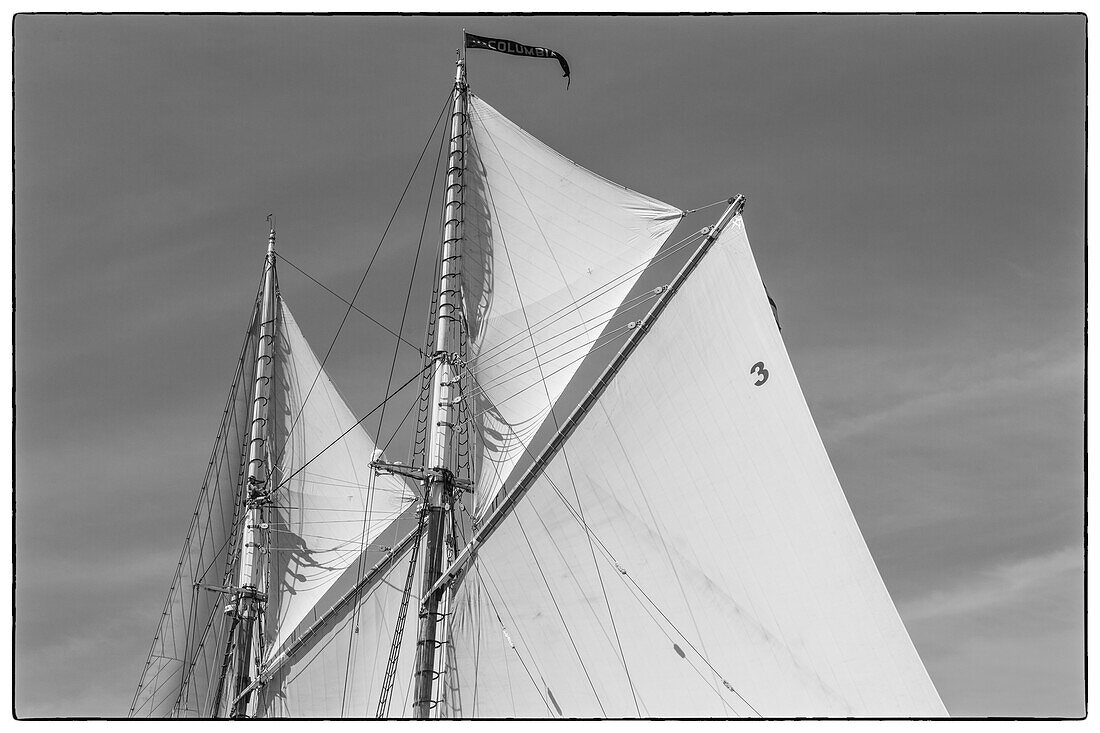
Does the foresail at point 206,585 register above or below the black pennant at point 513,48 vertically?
below

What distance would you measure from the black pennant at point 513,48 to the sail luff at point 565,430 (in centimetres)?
416

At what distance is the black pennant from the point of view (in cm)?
1930

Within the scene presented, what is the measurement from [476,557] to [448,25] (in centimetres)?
849

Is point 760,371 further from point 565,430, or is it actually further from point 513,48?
point 513,48

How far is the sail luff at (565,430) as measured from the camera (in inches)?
876

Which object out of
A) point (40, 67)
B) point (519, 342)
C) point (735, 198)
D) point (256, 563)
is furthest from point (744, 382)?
point (256, 563)

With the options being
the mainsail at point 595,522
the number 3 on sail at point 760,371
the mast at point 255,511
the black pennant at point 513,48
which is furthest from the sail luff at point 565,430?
the mast at point 255,511

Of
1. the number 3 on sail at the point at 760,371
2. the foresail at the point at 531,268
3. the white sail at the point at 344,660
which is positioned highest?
the foresail at the point at 531,268

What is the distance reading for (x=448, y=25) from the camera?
62.5ft

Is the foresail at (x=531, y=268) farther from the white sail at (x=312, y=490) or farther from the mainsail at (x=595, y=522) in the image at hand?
the white sail at (x=312, y=490)

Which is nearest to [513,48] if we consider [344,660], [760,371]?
[760,371]

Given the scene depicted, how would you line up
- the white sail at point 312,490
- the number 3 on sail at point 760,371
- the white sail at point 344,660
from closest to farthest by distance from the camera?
1. the number 3 on sail at point 760,371
2. the white sail at point 344,660
3. the white sail at point 312,490

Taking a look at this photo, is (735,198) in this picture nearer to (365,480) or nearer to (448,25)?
(448,25)

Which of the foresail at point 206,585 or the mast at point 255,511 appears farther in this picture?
the mast at point 255,511
